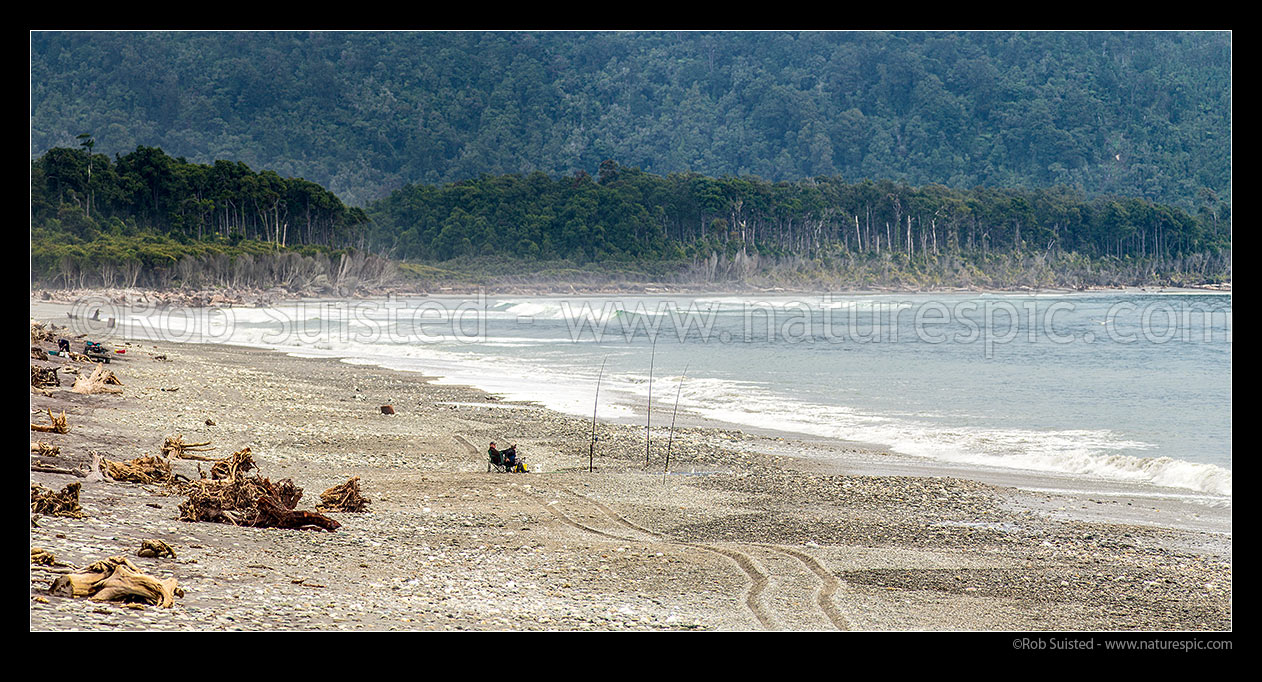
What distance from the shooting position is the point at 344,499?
813 centimetres

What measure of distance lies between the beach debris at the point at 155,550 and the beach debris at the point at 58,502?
883mm

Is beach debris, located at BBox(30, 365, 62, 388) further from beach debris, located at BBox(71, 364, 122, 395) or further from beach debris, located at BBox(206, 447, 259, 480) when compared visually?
beach debris, located at BBox(206, 447, 259, 480)

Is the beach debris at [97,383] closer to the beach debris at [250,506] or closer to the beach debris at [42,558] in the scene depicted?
the beach debris at [250,506]

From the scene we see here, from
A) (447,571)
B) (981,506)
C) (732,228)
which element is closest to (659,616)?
(447,571)

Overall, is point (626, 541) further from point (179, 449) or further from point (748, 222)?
point (748, 222)

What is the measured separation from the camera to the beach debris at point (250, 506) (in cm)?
723

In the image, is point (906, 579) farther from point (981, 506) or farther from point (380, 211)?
point (380, 211)

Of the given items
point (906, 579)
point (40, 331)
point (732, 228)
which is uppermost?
point (732, 228)

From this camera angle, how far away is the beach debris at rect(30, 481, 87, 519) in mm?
6574

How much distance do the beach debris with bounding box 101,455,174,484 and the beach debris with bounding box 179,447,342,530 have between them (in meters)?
0.76

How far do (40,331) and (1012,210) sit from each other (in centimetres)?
13279

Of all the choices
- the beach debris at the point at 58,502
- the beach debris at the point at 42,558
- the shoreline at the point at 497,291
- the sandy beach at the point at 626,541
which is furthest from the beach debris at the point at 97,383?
the shoreline at the point at 497,291

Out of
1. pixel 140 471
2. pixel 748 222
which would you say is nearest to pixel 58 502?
pixel 140 471
